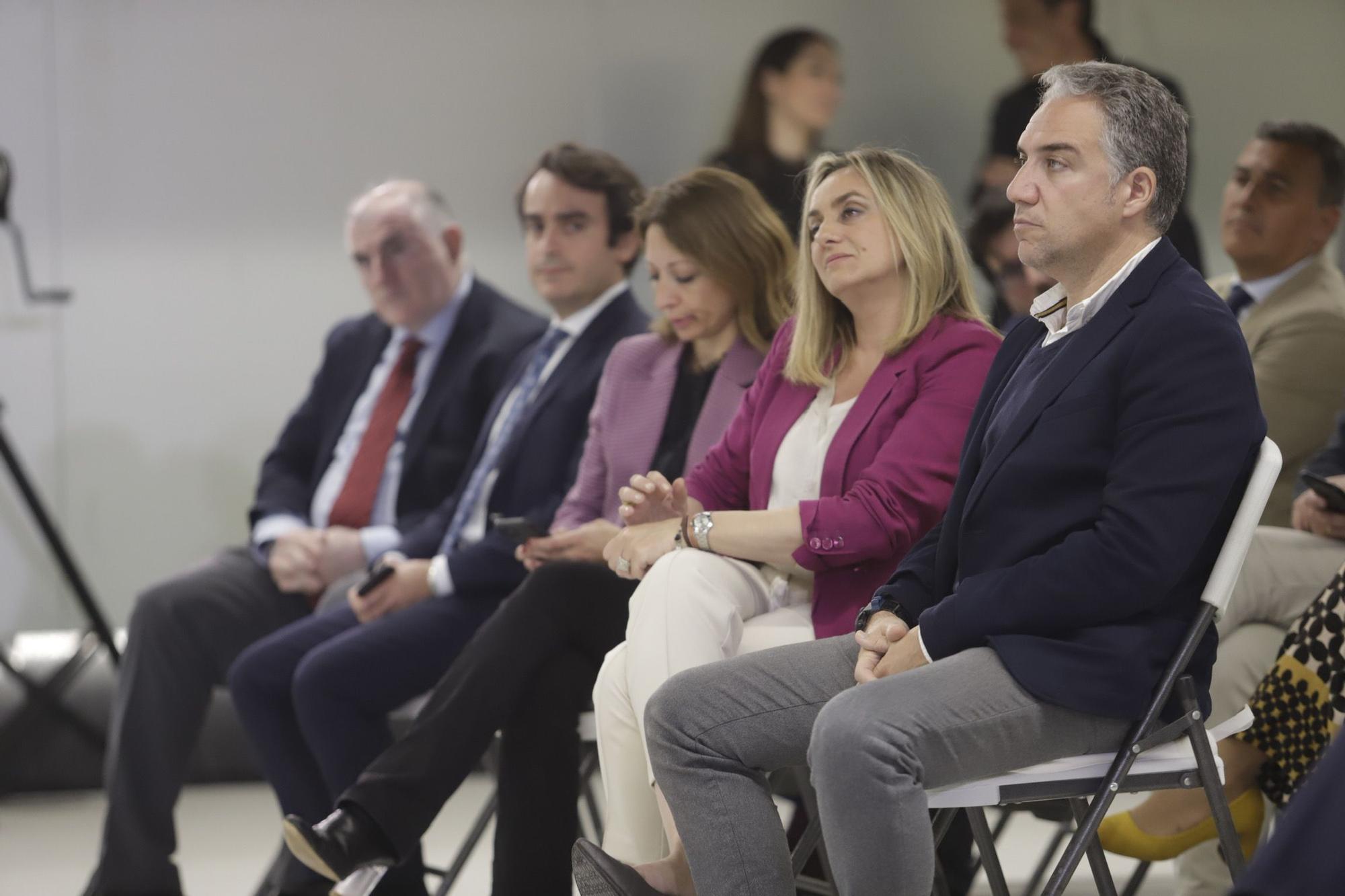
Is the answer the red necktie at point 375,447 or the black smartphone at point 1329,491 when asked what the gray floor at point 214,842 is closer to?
the red necktie at point 375,447

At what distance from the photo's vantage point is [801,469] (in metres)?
2.57

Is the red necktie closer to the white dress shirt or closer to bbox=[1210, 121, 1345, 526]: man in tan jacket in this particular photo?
the white dress shirt

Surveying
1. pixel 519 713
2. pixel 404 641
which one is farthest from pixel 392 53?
pixel 519 713

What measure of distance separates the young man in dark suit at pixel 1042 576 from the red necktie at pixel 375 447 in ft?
6.01

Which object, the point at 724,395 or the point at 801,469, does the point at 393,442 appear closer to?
the point at 724,395

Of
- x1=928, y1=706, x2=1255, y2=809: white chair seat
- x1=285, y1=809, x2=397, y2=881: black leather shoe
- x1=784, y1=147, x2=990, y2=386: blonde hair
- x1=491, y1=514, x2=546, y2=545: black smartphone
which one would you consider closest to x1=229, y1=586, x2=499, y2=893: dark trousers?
x1=491, y1=514, x2=546, y2=545: black smartphone

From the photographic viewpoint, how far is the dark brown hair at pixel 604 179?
11.6ft

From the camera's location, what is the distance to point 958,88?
5.45m

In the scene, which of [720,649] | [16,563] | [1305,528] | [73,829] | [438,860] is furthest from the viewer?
[16,563]

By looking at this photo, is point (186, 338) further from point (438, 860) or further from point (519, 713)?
point (519, 713)

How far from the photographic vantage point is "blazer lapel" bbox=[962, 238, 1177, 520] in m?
1.95

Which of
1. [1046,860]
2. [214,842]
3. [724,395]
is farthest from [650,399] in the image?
[214,842]

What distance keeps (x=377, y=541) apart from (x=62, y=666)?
6.25 feet

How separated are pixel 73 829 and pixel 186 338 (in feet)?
5.95
